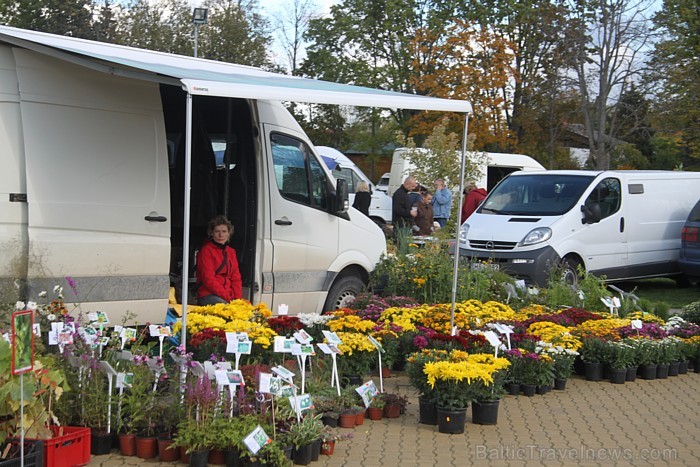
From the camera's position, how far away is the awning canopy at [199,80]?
648cm

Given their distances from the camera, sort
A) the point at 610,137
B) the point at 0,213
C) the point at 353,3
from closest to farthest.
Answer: the point at 0,213
the point at 610,137
the point at 353,3

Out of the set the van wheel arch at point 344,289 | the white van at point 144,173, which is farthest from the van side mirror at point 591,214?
the white van at point 144,173

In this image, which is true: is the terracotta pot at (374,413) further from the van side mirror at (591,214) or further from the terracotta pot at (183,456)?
the van side mirror at (591,214)

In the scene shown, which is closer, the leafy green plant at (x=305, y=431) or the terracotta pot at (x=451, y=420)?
the leafy green plant at (x=305, y=431)

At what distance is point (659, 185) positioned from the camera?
55.1 ft

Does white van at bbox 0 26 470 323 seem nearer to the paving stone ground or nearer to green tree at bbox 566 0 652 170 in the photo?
the paving stone ground

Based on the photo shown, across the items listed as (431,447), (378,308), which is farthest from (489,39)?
(431,447)

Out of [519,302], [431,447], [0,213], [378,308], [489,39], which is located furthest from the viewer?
[489,39]

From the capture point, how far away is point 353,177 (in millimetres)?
27641

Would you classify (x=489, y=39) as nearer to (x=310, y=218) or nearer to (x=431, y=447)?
(x=310, y=218)

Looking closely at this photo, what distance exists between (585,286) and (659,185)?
19.3ft

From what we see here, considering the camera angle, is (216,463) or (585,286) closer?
(216,463)

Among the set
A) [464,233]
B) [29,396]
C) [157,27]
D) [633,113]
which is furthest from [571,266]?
[157,27]

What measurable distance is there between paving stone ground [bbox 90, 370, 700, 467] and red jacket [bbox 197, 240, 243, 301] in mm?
1881
